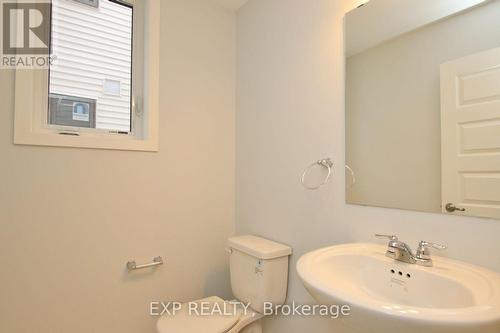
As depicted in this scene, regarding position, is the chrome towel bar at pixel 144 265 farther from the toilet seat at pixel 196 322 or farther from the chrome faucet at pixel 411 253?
the chrome faucet at pixel 411 253

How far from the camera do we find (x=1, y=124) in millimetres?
1192

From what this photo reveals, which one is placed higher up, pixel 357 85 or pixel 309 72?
pixel 309 72

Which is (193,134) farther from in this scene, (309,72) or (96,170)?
(309,72)

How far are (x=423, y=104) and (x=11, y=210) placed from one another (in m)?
1.82

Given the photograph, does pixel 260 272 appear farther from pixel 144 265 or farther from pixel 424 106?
pixel 424 106

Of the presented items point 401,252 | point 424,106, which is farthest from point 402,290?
point 424,106

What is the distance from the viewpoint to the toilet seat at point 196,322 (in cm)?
122

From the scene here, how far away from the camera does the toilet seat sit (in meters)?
1.22

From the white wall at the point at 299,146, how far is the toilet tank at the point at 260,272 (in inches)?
2.8

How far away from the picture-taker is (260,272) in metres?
1.37

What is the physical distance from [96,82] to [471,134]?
1.76 meters

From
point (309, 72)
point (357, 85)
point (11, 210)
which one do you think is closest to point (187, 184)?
point (11, 210)
